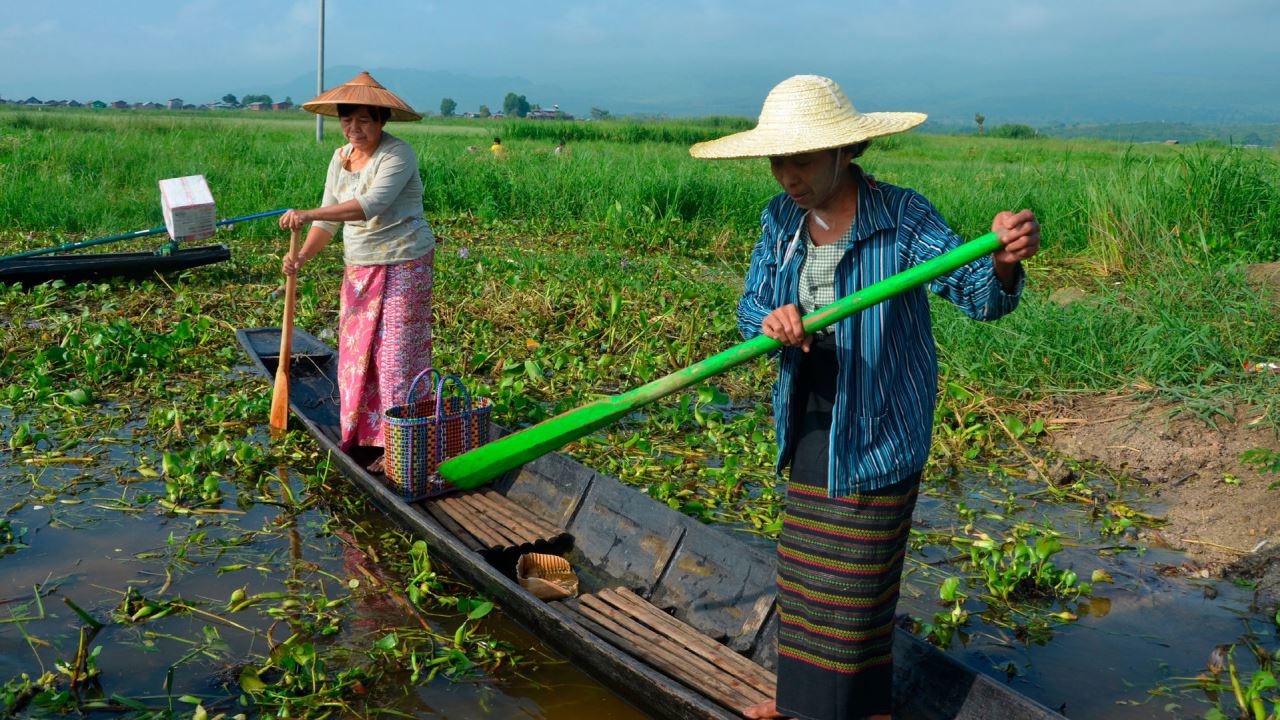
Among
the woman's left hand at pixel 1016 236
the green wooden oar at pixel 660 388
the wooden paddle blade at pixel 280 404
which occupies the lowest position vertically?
the wooden paddle blade at pixel 280 404

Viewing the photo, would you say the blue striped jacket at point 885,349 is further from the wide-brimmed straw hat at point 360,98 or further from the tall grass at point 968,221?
the tall grass at point 968,221

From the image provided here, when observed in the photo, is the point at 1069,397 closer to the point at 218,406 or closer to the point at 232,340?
the point at 218,406

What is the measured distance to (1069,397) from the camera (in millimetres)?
5520

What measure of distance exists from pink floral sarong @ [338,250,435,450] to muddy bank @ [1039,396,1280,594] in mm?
3339

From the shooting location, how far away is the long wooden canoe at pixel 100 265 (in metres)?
7.77

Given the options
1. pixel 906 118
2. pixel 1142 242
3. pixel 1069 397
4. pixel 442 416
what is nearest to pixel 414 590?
pixel 442 416

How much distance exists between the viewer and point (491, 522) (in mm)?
4277

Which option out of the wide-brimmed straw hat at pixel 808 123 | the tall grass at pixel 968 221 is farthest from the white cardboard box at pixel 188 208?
the wide-brimmed straw hat at pixel 808 123

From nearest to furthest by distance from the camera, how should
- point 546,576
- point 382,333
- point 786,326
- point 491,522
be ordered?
1. point 786,326
2. point 546,576
3. point 491,522
4. point 382,333

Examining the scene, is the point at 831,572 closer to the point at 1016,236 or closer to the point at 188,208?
the point at 1016,236

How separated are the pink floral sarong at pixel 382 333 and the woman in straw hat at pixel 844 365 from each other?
7.92ft

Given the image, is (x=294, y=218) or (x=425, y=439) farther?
(x=425, y=439)

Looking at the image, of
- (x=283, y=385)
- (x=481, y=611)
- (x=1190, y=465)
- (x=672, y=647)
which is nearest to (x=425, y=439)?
(x=481, y=611)

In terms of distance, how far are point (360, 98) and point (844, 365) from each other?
2.71m
